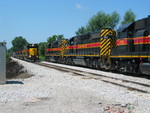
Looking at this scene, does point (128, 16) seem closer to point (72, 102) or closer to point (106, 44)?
point (106, 44)

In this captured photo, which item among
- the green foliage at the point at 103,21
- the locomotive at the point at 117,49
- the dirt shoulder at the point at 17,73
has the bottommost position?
the dirt shoulder at the point at 17,73

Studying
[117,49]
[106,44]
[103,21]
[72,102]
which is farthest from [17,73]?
[103,21]

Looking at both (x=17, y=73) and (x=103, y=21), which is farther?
(x=103, y=21)

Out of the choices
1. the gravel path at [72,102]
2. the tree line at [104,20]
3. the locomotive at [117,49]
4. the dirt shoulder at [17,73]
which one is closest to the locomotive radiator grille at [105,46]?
the locomotive at [117,49]

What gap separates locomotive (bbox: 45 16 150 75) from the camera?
517 inches

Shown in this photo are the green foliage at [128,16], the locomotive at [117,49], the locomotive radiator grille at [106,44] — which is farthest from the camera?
the green foliage at [128,16]

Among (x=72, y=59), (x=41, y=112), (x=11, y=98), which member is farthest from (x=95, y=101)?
(x=72, y=59)

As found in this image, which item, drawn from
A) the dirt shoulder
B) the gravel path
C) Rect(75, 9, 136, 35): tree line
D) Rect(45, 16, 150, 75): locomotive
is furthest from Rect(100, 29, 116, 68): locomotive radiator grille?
Rect(75, 9, 136, 35): tree line

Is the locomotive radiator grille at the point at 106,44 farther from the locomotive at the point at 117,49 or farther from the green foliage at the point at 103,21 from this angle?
the green foliage at the point at 103,21

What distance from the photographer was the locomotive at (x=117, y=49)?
1314cm

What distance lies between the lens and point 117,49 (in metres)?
16.2

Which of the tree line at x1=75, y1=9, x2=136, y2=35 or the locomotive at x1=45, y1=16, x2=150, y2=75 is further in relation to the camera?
the tree line at x1=75, y1=9, x2=136, y2=35

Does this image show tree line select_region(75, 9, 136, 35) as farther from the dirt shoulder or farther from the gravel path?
the gravel path

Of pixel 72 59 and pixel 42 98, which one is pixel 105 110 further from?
pixel 72 59
